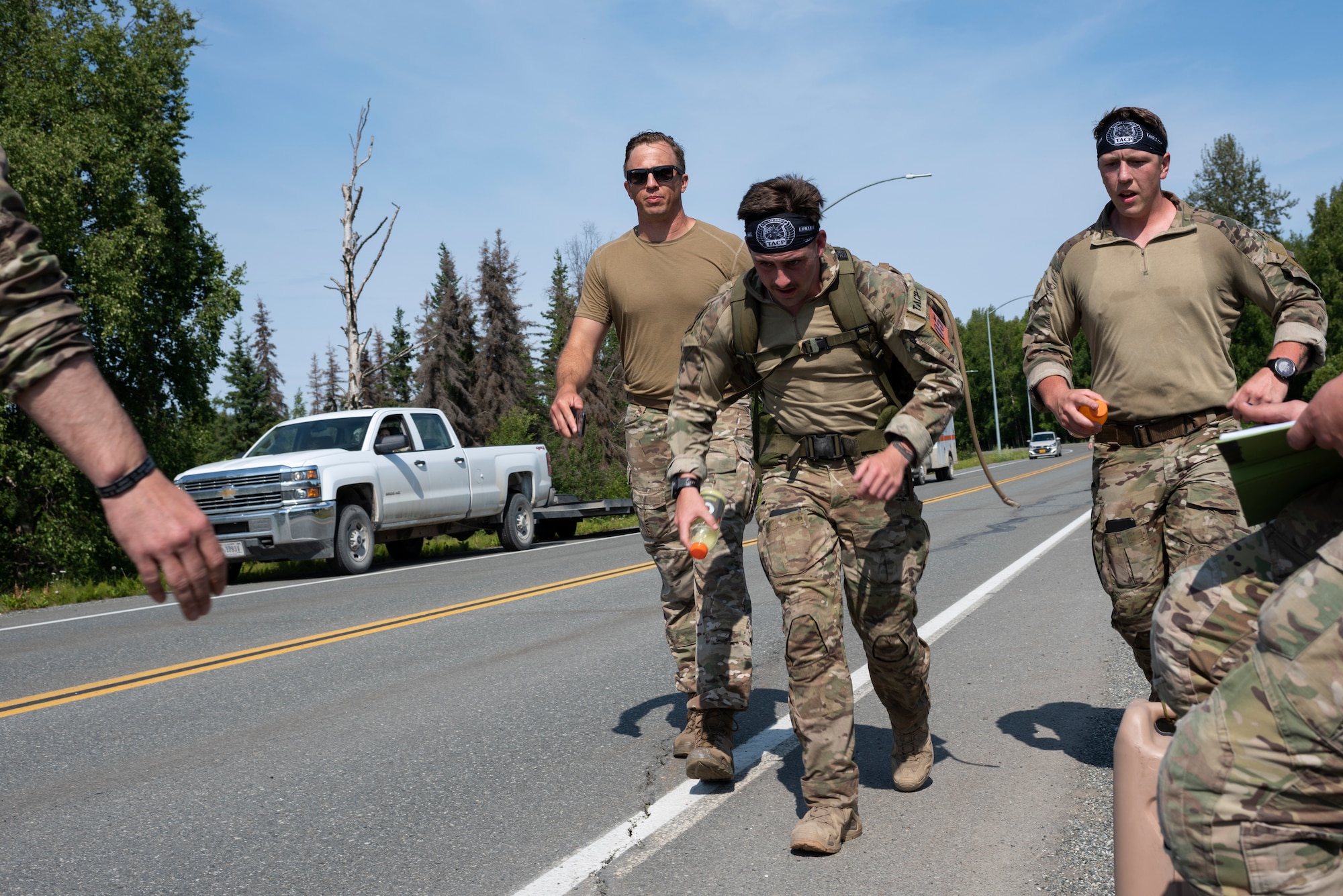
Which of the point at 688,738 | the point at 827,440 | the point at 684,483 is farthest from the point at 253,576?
the point at 827,440

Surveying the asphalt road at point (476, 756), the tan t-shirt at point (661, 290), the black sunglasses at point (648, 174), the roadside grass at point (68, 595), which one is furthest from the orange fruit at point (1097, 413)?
the roadside grass at point (68, 595)

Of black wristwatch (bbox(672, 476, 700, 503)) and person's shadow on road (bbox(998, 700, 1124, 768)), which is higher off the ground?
black wristwatch (bbox(672, 476, 700, 503))

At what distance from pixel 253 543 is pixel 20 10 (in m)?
14.7

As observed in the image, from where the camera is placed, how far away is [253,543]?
14.4 m

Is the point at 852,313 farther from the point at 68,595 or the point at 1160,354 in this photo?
the point at 68,595

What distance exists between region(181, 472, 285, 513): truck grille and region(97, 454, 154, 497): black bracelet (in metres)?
13.0

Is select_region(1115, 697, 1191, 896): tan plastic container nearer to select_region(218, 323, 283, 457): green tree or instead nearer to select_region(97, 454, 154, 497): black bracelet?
select_region(97, 454, 154, 497): black bracelet

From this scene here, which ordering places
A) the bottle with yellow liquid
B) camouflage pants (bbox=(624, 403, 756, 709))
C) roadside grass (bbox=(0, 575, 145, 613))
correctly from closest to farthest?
the bottle with yellow liquid → camouflage pants (bbox=(624, 403, 756, 709)) → roadside grass (bbox=(0, 575, 145, 613))

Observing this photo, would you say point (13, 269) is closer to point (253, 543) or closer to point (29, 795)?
point (29, 795)

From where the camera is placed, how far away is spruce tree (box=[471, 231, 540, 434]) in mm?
62125

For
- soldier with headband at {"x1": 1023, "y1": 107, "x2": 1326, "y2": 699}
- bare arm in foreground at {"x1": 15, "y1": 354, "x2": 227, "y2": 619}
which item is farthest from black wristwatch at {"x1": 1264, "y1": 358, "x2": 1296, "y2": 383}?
bare arm in foreground at {"x1": 15, "y1": 354, "x2": 227, "y2": 619}

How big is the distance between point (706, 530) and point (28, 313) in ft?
7.57

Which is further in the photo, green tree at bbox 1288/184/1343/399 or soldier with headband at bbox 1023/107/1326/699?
green tree at bbox 1288/184/1343/399

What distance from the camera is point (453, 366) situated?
62.0 metres
